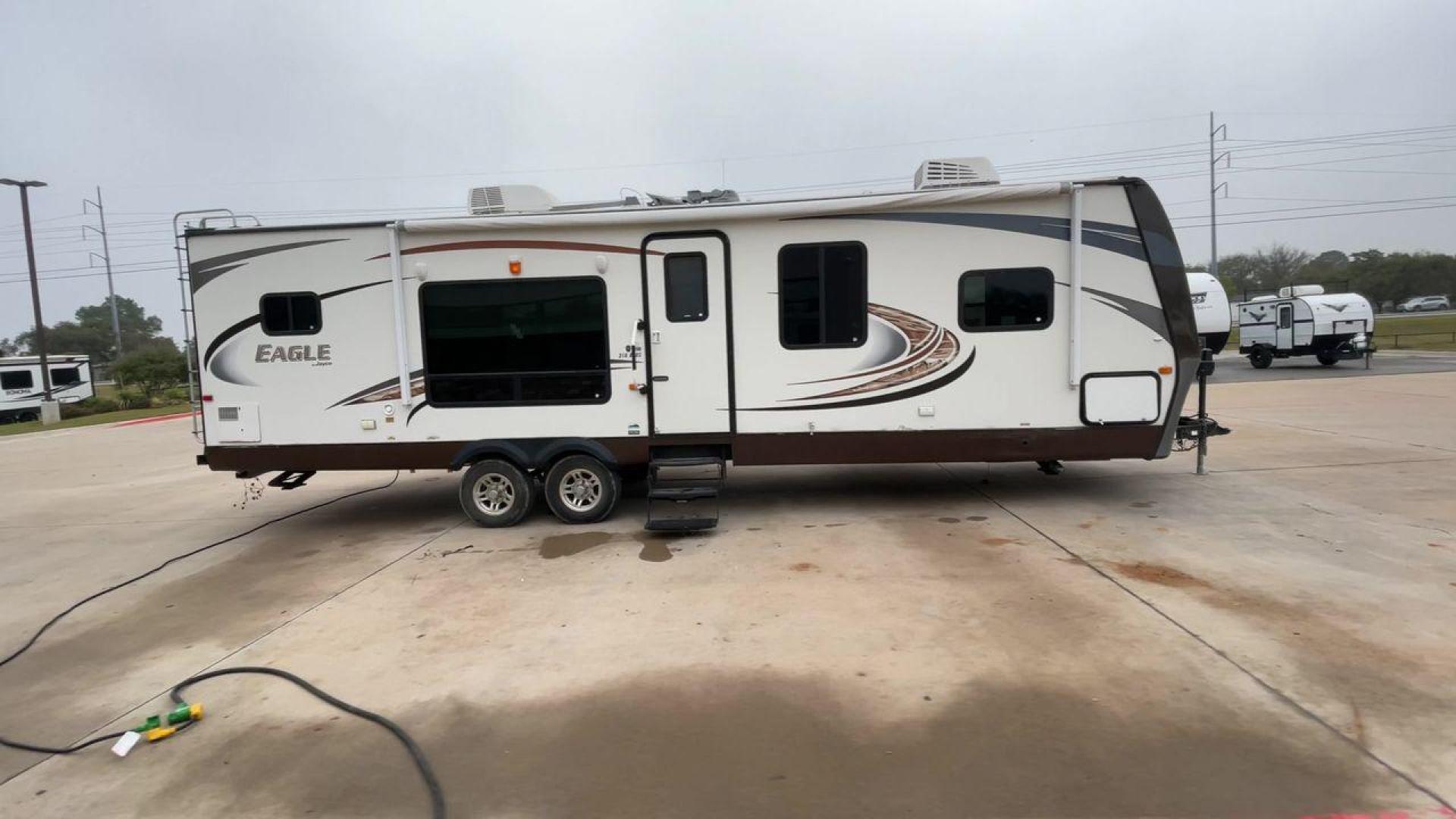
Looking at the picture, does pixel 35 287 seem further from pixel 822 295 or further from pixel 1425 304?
pixel 1425 304

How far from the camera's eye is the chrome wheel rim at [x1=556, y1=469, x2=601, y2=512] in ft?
24.3

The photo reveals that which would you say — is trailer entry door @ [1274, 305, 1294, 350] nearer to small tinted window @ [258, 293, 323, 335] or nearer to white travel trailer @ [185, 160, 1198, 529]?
white travel trailer @ [185, 160, 1198, 529]

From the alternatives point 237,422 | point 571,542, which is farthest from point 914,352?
point 237,422

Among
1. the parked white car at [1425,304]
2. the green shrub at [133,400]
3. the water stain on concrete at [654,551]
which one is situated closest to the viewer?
the water stain on concrete at [654,551]

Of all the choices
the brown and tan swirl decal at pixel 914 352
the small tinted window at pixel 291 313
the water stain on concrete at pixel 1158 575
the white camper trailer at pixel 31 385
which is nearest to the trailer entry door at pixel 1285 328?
the brown and tan swirl decal at pixel 914 352

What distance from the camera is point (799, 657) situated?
169 inches

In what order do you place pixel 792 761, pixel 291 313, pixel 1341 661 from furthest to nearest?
1. pixel 291 313
2. pixel 1341 661
3. pixel 792 761

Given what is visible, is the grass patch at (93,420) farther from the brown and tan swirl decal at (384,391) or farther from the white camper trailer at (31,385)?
the brown and tan swirl decal at (384,391)

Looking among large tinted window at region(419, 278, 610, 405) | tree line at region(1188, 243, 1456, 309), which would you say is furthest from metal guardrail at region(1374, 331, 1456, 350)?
large tinted window at region(419, 278, 610, 405)

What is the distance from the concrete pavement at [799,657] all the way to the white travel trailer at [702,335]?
32.9 inches

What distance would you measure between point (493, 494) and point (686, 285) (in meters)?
2.79

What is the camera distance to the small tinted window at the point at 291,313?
23.8 feet

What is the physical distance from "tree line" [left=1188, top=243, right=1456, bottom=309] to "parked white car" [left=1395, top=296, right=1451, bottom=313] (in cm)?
128

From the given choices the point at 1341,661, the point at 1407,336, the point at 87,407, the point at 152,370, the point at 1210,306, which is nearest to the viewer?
the point at 1341,661
